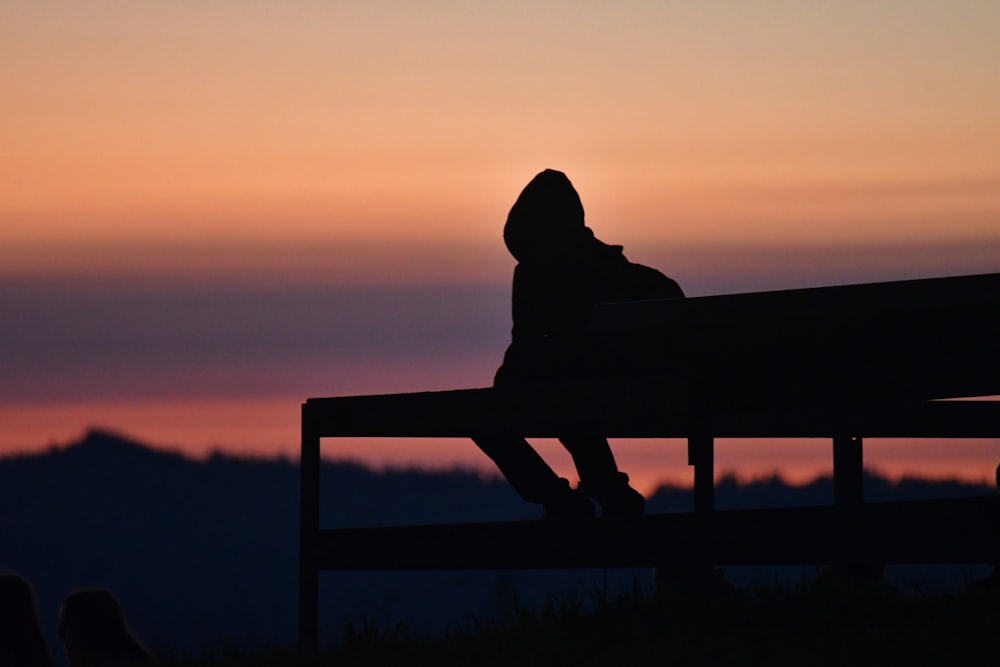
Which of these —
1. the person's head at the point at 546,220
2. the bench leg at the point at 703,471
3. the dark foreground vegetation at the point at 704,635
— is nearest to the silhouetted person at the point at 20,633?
the dark foreground vegetation at the point at 704,635

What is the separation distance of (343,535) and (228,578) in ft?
2.22

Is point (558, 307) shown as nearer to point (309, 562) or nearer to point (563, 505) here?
point (563, 505)

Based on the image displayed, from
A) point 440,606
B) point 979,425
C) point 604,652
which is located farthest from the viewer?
A: point 979,425

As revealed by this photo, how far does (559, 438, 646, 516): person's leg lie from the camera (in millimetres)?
8180

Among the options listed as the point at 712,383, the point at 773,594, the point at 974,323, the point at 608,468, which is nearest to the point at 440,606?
the point at 608,468

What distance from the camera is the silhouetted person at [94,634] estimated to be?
6.90 metres

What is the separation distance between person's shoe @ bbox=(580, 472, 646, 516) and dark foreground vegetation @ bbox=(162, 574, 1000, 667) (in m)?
1.03

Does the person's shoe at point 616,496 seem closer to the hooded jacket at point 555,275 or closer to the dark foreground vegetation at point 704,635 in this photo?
the hooded jacket at point 555,275

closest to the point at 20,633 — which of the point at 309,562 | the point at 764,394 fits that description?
the point at 309,562

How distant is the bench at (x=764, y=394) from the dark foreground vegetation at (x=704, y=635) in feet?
0.84

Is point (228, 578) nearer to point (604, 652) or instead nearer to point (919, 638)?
point (604, 652)

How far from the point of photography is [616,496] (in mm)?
8172

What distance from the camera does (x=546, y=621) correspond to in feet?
21.9

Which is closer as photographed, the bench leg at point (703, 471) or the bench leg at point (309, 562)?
the bench leg at point (703, 471)
